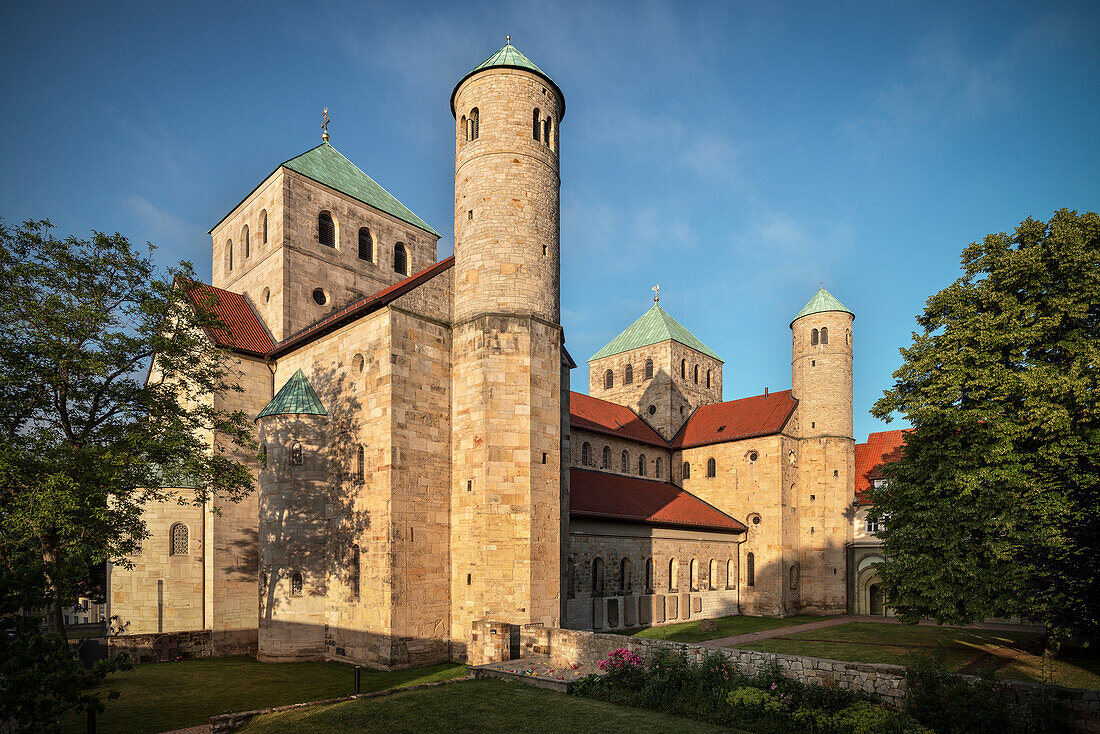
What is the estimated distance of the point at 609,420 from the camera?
39094mm

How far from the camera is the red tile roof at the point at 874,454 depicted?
3859 cm

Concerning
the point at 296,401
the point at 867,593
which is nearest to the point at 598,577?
the point at 296,401

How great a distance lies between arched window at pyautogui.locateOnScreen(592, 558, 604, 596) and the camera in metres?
27.7

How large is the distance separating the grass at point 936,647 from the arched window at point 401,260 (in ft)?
72.7

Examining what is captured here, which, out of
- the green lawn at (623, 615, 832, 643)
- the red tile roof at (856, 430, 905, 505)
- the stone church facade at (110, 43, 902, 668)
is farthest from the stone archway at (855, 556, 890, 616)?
the stone church facade at (110, 43, 902, 668)

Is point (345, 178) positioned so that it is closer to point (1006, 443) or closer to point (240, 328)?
point (240, 328)

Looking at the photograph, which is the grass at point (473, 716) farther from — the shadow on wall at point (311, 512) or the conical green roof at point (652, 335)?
the conical green roof at point (652, 335)

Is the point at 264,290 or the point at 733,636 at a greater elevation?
the point at 264,290

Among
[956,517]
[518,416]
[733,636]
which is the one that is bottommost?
[733,636]

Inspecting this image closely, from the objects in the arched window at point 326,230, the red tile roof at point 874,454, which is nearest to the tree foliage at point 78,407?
the arched window at point 326,230

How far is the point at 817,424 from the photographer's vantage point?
3769 cm

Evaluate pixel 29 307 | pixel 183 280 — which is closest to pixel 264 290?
pixel 183 280

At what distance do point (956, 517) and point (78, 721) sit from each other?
21.9 meters

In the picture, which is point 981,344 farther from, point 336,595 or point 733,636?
point 336,595
